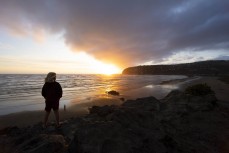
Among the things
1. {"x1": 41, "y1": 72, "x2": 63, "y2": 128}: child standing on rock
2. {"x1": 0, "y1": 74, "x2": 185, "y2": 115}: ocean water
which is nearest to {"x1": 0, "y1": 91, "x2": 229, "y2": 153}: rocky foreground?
{"x1": 41, "y1": 72, "x2": 63, "y2": 128}: child standing on rock

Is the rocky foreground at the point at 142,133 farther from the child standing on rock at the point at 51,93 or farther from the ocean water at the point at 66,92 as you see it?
the ocean water at the point at 66,92

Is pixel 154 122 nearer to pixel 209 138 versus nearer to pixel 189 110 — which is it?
pixel 209 138

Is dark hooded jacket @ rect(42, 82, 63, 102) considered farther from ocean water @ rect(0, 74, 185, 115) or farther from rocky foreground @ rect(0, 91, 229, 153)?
ocean water @ rect(0, 74, 185, 115)

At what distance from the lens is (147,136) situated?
7207mm

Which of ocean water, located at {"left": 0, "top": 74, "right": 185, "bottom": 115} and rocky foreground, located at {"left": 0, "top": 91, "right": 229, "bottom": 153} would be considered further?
ocean water, located at {"left": 0, "top": 74, "right": 185, "bottom": 115}

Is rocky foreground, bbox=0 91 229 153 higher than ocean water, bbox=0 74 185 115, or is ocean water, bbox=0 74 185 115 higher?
rocky foreground, bbox=0 91 229 153

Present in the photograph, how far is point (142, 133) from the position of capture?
7297 mm

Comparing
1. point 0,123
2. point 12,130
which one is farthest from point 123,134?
point 0,123

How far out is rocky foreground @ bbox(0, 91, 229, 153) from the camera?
6535 millimetres

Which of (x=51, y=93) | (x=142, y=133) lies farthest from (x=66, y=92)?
(x=142, y=133)

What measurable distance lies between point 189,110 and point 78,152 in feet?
26.6

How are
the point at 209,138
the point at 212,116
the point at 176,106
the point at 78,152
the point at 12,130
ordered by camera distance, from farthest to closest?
the point at 176,106
the point at 212,116
the point at 12,130
the point at 209,138
the point at 78,152

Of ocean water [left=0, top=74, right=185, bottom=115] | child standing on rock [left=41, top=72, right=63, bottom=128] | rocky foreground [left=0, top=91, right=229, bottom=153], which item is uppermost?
child standing on rock [left=41, top=72, right=63, bottom=128]

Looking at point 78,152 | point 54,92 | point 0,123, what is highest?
point 54,92
